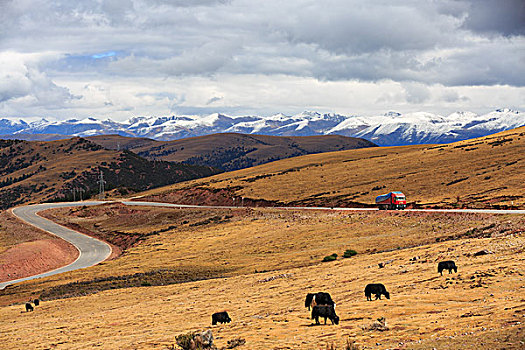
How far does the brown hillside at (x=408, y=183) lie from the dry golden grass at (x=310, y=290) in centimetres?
1835

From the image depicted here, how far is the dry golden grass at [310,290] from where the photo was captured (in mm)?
16484

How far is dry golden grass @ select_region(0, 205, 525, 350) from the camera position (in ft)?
54.1

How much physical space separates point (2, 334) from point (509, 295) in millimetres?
26116

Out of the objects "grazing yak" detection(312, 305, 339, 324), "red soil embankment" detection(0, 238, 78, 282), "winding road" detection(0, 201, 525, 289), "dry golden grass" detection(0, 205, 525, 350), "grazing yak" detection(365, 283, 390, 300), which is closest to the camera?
"dry golden grass" detection(0, 205, 525, 350)

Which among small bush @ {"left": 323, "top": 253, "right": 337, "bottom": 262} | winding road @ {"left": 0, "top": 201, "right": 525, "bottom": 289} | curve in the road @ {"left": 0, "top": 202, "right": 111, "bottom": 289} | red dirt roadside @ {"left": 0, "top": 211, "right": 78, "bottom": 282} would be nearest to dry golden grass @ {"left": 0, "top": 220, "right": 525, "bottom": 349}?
small bush @ {"left": 323, "top": 253, "right": 337, "bottom": 262}

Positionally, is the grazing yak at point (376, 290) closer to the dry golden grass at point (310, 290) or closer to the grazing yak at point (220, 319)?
the dry golden grass at point (310, 290)

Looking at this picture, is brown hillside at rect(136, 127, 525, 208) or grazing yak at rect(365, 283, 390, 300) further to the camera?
brown hillside at rect(136, 127, 525, 208)

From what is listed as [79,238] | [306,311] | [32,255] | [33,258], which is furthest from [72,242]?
[306,311]

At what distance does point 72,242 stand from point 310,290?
73.2 meters

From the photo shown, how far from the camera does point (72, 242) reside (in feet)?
294

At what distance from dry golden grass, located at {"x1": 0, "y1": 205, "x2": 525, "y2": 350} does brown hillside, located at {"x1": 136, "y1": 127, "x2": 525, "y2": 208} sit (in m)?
18.3

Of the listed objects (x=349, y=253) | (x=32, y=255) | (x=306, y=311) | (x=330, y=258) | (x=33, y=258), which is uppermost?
(x=306, y=311)

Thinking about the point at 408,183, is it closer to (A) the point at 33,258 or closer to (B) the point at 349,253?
(B) the point at 349,253

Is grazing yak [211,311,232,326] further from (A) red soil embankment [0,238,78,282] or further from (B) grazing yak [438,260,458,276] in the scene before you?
(A) red soil embankment [0,238,78,282]
